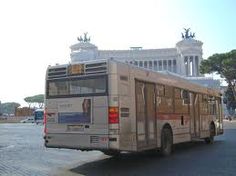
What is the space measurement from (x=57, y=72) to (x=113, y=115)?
2370mm

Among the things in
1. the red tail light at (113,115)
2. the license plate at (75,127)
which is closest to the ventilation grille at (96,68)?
the red tail light at (113,115)

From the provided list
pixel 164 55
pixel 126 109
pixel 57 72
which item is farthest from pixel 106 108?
pixel 164 55

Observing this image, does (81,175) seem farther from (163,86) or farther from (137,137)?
(163,86)

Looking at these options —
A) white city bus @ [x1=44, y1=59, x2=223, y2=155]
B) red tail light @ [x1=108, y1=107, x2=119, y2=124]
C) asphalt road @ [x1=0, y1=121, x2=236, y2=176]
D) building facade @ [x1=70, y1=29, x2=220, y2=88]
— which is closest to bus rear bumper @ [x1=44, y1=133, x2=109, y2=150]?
white city bus @ [x1=44, y1=59, x2=223, y2=155]

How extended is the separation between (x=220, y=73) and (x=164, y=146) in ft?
265

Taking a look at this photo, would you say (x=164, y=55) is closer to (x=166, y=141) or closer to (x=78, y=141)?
(x=166, y=141)

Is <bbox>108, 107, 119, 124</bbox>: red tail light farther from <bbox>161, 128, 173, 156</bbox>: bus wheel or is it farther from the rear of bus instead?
<bbox>161, 128, 173, 156</bbox>: bus wheel

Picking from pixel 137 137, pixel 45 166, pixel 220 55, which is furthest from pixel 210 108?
pixel 220 55

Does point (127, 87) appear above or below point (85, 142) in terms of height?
above

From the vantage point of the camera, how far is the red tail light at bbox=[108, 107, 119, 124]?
1284cm

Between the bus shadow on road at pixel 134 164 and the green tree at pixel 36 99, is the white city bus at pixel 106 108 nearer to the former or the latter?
the bus shadow on road at pixel 134 164

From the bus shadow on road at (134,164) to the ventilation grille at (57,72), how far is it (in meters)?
2.63

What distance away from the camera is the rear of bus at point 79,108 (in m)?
13.0

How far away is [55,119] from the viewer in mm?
13969
